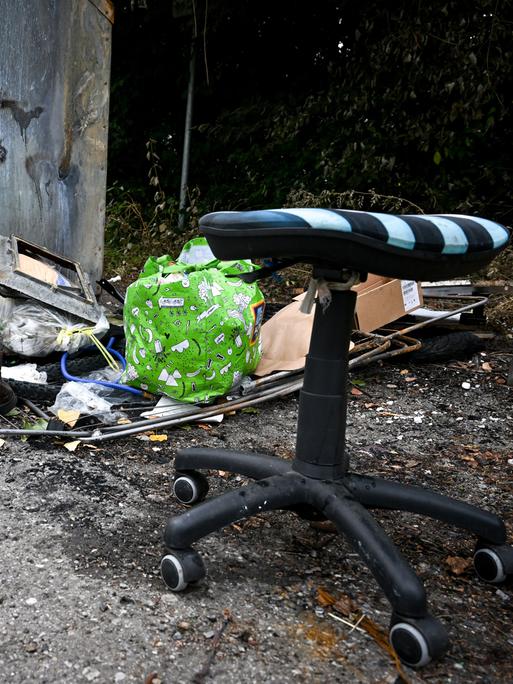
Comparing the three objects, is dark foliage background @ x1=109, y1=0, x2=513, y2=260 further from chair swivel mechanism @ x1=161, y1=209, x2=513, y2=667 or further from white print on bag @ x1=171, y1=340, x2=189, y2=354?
chair swivel mechanism @ x1=161, y1=209, x2=513, y2=667

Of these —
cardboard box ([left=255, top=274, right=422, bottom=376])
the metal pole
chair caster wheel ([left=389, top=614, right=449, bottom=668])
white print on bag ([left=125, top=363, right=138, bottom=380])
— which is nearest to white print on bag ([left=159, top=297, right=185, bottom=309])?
white print on bag ([left=125, top=363, right=138, bottom=380])

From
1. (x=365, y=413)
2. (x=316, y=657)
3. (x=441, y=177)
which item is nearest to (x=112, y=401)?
(x=365, y=413)

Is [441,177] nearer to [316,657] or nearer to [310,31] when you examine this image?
[310,31]

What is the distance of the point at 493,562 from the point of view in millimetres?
1539

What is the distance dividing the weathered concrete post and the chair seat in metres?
2.25

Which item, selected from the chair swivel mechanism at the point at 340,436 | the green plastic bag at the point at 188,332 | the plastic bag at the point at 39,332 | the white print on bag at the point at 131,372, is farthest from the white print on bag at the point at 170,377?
the chair swivel mechanism at the point at 340,436

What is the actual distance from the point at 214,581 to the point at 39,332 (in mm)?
1623

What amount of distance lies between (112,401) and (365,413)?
0.95 m

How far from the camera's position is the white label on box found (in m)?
3.10

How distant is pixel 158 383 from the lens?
98.6 inches

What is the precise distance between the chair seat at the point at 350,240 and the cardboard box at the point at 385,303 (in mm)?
1705

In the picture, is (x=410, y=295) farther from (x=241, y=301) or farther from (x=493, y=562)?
(x=493, y=562)

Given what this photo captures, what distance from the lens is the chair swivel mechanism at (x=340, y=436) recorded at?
4.17 ft

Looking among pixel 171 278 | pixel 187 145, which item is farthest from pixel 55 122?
pixel 187 145
